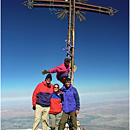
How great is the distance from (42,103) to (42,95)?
1.04ft

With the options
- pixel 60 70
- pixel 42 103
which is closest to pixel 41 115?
pixel 42 103

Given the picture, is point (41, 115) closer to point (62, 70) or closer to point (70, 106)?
point (70, 106)

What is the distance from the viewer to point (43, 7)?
6887 millimetres

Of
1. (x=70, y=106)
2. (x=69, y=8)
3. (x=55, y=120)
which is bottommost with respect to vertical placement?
(x=55, y=120)

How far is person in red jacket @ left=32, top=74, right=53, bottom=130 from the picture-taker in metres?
4.95

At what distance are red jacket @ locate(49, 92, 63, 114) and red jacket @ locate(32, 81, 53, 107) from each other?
7.2 inches

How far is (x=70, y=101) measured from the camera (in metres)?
5.20

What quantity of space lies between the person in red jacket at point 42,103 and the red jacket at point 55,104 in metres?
0.16

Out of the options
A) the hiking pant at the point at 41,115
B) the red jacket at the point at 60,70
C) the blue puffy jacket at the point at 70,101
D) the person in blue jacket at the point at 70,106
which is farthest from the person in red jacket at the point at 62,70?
the hiking pant at the point at 41,115

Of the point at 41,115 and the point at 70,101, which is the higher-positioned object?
the point at 70,101

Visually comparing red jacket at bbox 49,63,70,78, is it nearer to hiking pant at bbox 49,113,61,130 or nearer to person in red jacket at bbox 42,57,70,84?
person in red jacket at bbox 42,57,70,84

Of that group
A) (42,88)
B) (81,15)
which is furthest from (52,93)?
(81,15)

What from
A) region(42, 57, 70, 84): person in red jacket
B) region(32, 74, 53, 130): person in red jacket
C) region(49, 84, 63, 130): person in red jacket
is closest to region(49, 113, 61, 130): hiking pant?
region(49, 84, 63, 130): person in red jacket

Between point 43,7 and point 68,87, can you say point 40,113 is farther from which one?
point 43,7
